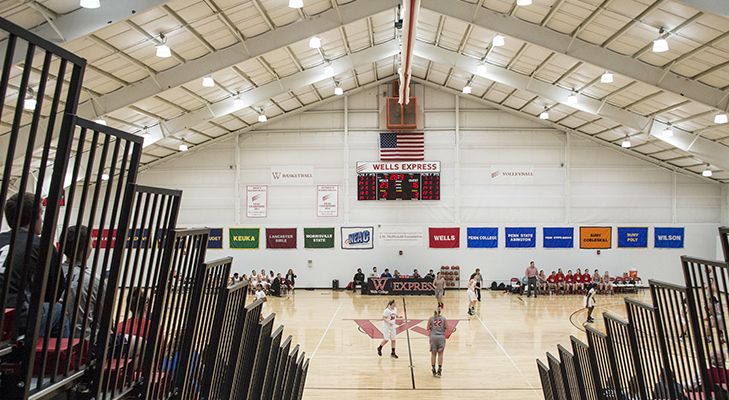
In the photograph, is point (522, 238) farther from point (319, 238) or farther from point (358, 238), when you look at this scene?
point (319, 238)

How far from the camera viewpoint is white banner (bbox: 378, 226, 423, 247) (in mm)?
24672

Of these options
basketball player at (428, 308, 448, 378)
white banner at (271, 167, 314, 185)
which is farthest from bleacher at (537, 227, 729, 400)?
white banner at (271, 167, 314, 185)

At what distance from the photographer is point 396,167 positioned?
24.5m

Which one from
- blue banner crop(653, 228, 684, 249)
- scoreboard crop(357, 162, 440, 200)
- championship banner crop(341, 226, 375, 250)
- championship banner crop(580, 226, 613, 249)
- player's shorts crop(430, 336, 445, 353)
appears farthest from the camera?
championship banner crop(341, 226, 375, 250)

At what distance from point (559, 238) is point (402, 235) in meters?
8.28

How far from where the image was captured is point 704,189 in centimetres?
2441

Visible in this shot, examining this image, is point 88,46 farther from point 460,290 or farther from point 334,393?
point 460,290

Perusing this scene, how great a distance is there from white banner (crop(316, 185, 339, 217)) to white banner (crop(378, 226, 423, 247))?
2.75 metres

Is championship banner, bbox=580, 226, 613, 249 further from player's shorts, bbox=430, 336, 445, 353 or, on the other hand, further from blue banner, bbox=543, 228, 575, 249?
player's shorts, bbox=430, 336, 445, 353

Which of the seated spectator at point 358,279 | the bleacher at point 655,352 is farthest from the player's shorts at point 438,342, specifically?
the seated spectator at point 358,279

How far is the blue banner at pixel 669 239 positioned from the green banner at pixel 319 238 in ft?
55.9

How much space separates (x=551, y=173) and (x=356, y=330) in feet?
48.3

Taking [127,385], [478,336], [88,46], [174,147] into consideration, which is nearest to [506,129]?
[478,336]

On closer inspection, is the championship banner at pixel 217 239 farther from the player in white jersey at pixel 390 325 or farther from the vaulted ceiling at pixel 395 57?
the player in white jersey at pixel 390 325
